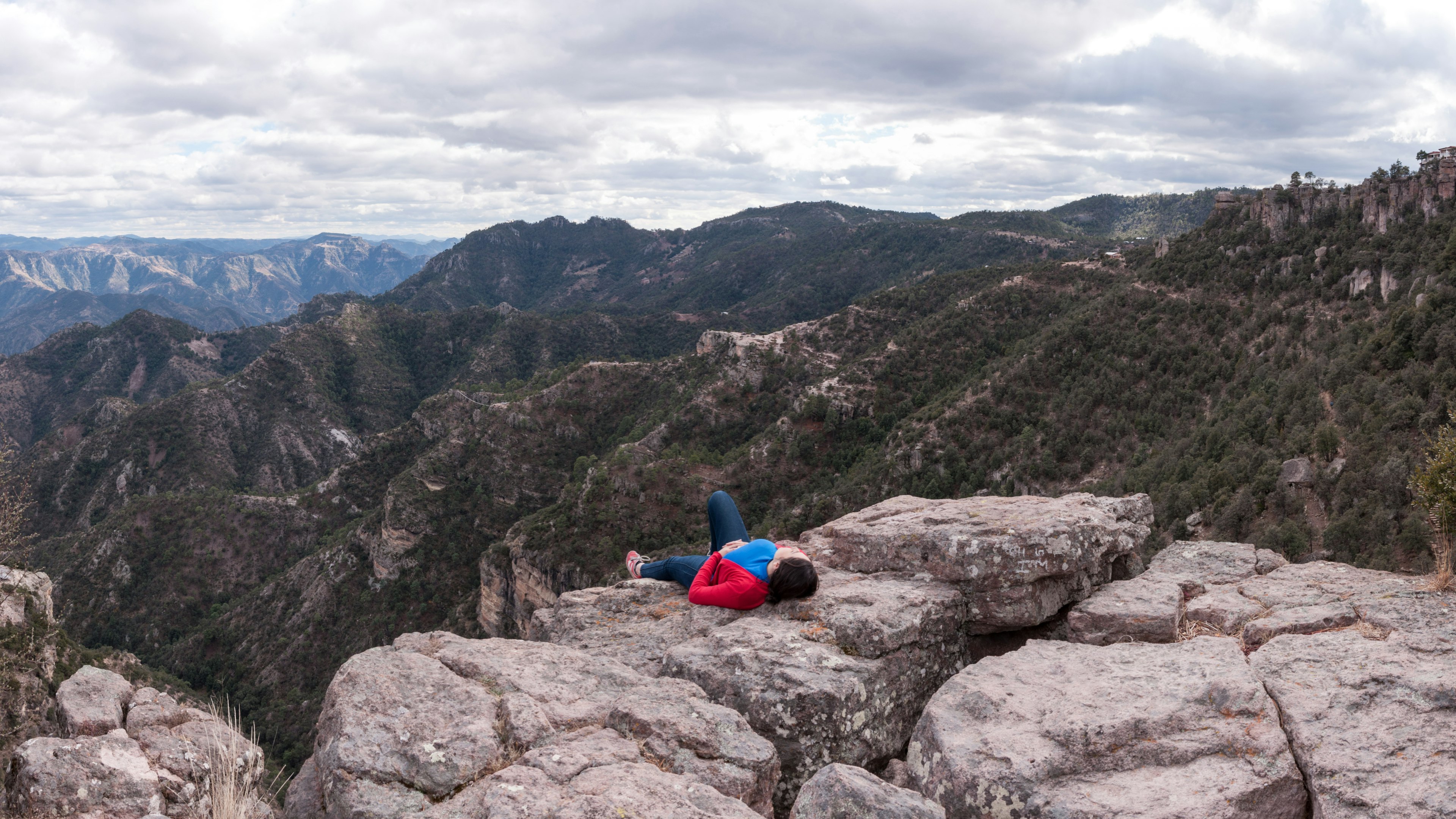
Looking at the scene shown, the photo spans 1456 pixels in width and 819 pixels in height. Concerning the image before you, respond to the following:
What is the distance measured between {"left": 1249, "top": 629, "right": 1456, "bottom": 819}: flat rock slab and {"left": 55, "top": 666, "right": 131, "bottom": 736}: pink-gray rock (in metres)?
10.3

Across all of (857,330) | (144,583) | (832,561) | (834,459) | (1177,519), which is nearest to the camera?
(832,561)

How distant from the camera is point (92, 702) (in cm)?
698

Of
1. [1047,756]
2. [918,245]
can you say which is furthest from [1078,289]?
[918,245]

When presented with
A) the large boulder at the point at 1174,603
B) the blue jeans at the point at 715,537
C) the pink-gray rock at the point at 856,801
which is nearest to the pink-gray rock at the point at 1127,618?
the large boulder at the point at 1174,603

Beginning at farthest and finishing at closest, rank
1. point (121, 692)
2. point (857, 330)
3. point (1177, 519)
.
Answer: point (857, 330) → point (1177, 519) → point (121, 692)

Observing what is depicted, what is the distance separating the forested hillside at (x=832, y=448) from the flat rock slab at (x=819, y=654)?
10.8 m

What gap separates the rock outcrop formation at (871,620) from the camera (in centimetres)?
669

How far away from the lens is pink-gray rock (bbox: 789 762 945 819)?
475 cm

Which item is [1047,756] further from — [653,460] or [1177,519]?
[653,460]

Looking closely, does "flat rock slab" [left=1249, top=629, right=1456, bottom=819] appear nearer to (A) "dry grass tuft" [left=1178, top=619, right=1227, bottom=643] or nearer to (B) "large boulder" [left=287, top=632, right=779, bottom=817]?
(A) "dry grass tuft" [left=1178, top=619, right=1227, bottom=643]

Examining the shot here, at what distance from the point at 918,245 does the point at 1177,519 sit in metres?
158

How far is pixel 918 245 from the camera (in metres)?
170

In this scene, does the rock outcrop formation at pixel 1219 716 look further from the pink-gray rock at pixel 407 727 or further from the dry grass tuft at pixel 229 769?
Result: the dry grass tuft at pixel 229 769

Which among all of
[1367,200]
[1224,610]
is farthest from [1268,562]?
[1367,200]
